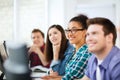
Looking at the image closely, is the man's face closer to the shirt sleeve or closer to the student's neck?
the student's neck

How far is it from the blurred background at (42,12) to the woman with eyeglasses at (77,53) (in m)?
2.96

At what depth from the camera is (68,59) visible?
1.82m

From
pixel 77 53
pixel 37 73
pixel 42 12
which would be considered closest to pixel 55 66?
pixel 77 53

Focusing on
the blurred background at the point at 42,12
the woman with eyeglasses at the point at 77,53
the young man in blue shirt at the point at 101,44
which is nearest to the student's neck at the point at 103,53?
the young man in blue shirt at the point at 101,44

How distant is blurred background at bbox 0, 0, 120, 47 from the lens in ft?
15.6

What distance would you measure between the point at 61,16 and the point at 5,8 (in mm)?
1479

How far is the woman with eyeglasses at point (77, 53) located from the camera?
1.54 metres

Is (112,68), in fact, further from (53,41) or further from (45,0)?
(45,0)

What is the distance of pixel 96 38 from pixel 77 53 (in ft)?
1.00

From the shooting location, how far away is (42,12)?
5.14m

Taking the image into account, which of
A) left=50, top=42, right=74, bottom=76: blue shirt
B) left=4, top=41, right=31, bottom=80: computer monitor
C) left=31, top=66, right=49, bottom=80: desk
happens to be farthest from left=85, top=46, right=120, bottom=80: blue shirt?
left=4, top=41, right=31, bottom=80: computer monitor

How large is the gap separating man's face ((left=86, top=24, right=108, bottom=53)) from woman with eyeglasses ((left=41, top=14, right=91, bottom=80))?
0.76 ft

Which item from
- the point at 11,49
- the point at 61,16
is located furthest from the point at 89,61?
the point at 61,16

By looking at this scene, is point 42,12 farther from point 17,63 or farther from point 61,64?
point 17,63
